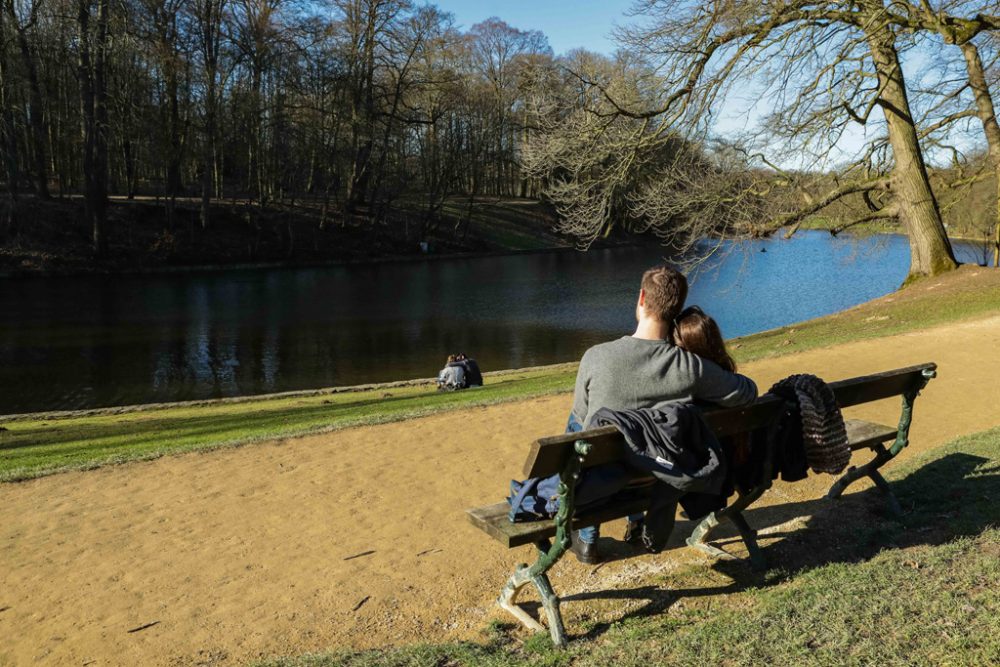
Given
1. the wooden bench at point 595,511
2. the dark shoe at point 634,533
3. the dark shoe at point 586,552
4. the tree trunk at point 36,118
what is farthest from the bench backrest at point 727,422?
the tree trunk at point 36,118

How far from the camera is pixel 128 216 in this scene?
4050 cm

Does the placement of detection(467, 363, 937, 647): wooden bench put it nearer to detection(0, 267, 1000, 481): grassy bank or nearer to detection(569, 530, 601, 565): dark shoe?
detection(569, 530, 601, 565): dark shoe

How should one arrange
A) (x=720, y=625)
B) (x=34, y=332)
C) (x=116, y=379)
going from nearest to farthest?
(x=720, y=625)
(x=116, y=379)
(x=34, y=332)

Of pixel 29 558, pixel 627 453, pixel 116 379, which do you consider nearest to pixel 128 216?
pixel 116 379

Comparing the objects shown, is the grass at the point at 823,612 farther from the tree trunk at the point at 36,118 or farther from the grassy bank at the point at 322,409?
the tree trunk at the point at 36,118

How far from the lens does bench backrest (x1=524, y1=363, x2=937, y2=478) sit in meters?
3.50

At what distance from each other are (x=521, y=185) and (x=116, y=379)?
193 ft

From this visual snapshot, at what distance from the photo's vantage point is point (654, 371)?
3910mm

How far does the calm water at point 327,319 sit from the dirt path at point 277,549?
999cm

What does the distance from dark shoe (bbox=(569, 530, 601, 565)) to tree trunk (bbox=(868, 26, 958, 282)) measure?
18.0 m

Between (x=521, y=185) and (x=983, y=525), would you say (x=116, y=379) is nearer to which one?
(x=983, y=525)

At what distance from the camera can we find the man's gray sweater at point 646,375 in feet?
12.8

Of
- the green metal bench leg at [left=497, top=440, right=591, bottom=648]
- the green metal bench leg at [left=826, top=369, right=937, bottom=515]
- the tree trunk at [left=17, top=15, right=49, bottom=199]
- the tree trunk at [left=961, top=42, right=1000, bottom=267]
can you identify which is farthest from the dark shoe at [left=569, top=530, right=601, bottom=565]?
the tree trunk at [left=17, top=15, right=49, bottom=199]

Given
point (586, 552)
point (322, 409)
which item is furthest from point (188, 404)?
point (586, 552)
